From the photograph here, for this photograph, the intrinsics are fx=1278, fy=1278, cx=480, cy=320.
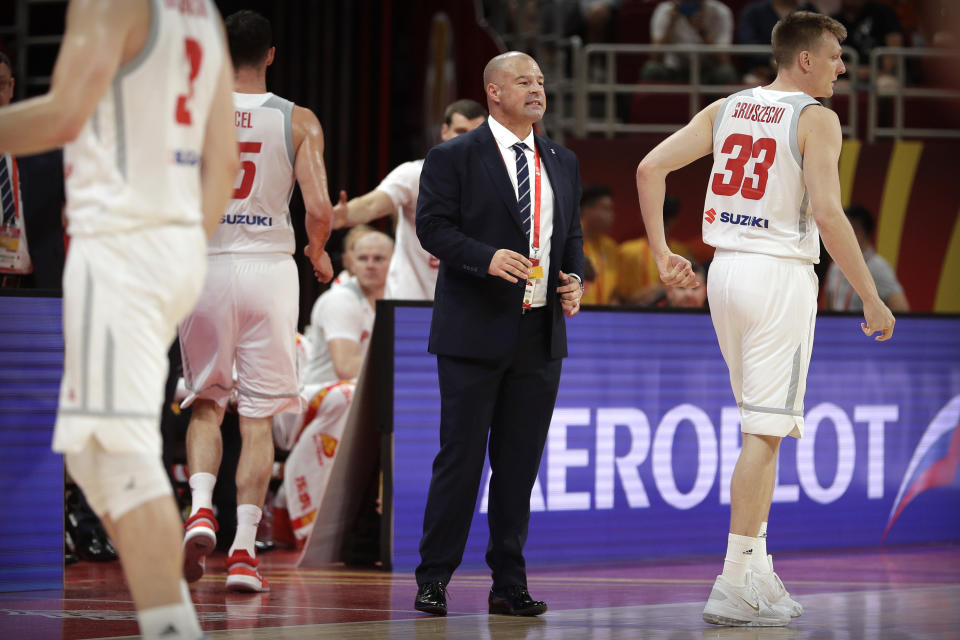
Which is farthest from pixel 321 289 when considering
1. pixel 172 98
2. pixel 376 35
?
pixel 172 98

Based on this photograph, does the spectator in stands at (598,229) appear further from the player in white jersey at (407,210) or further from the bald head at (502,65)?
the bald head at (502,65)

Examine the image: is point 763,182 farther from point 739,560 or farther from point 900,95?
point 900,95

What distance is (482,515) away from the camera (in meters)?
6.23

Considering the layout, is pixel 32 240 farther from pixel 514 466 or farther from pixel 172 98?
pixel 172 98

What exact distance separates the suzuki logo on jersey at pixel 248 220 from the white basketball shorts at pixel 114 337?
85.2 inches

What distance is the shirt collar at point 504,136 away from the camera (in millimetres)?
4859

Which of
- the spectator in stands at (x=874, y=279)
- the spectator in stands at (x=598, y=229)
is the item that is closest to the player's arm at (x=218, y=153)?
the spectator in stands at (x=598, y=229)

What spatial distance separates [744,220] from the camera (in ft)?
15.3

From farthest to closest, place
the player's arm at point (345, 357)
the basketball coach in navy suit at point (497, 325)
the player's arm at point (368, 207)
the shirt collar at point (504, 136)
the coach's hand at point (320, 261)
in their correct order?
the player's arm at point (345, 357)
the player's arm at point (368, 207)
the coach's hand at point (320, 261)
the shirt collar at point (504, 136)
the basketball coach in navy suit at point (497, 325)

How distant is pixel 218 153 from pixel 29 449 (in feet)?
9.12

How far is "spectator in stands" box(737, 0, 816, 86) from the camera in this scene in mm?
11352

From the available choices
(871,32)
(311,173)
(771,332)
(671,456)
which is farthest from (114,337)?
(871,32)

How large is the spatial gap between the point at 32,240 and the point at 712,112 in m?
3.43

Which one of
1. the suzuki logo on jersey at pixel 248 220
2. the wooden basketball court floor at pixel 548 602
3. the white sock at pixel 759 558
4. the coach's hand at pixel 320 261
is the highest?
the suzuki logo on jersey at pixel 248 220
